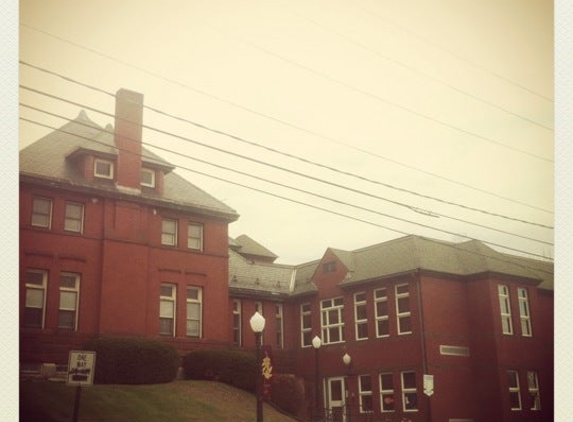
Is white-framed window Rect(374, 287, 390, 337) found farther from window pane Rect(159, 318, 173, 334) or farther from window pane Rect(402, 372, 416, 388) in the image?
window pane Rect(159, 318, 173, 334)

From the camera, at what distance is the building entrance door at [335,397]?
61.8 feet

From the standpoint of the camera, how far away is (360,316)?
1881cm

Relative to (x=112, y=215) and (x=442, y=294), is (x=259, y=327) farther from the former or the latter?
(x=442, y=294)

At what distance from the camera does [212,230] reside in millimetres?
17984

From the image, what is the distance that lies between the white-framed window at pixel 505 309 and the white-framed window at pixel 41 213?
41.9 feet

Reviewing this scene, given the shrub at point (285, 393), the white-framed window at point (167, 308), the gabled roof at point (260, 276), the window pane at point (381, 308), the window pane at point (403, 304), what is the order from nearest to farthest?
the white-framed window at point (167, 308) < the shrub at point (285, 393) < the window pane at point (403, 304) < the window pane at point (381, 308) < the gabled roof at point (260, 276)

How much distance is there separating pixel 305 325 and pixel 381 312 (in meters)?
2.64

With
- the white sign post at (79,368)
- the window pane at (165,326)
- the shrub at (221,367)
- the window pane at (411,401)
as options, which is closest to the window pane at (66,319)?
the window pane at (165,326)

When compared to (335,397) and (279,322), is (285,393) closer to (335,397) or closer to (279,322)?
(335,397)

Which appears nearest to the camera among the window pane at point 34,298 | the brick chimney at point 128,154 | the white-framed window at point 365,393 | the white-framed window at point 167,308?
the window pane at point 34,298

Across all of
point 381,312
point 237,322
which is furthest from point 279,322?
point 381,312

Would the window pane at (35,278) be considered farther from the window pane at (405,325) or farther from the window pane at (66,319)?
the window pane at (405,325)

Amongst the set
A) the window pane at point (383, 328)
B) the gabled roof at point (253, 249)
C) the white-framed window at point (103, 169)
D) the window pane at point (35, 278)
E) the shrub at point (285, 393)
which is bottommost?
the shrub at point (285, 393)
